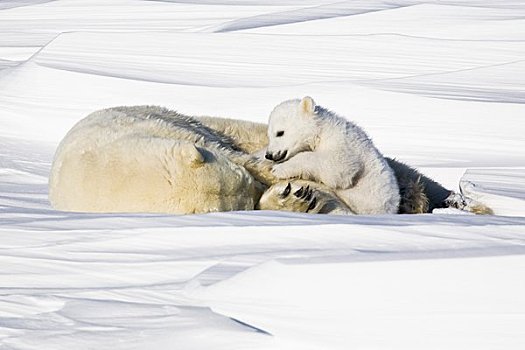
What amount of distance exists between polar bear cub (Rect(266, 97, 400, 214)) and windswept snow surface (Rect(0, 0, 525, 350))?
38 centimetres

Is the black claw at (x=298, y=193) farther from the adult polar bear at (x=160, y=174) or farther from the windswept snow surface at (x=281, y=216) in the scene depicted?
the windswept snow surface at (x=281, y=216)

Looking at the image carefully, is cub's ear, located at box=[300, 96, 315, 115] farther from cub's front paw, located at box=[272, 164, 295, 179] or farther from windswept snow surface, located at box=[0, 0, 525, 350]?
windswept snow surface, located at box=[0, 0, 525, 350]

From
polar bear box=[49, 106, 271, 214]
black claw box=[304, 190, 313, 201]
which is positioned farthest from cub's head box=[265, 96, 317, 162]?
black claw box=[304, 190, 313, 201]

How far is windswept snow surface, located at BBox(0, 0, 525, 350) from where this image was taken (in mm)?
2834

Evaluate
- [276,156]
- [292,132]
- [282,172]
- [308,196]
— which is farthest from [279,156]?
[308,196]

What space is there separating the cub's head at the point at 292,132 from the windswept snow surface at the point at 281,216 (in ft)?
2.93

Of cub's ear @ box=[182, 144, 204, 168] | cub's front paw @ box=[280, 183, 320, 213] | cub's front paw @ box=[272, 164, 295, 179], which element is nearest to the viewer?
cub's ear @ box=[182, 144, 204, 168]

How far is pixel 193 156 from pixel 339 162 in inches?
41.0

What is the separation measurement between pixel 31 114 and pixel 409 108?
3.28 m

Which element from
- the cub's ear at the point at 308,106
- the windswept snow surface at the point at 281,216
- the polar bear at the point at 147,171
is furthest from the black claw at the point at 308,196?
the cub's ear at the point at 308,106

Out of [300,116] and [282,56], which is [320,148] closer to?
[300,116]

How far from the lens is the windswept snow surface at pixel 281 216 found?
283cm

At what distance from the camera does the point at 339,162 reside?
206 inches

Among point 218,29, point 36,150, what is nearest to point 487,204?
point 36,150
